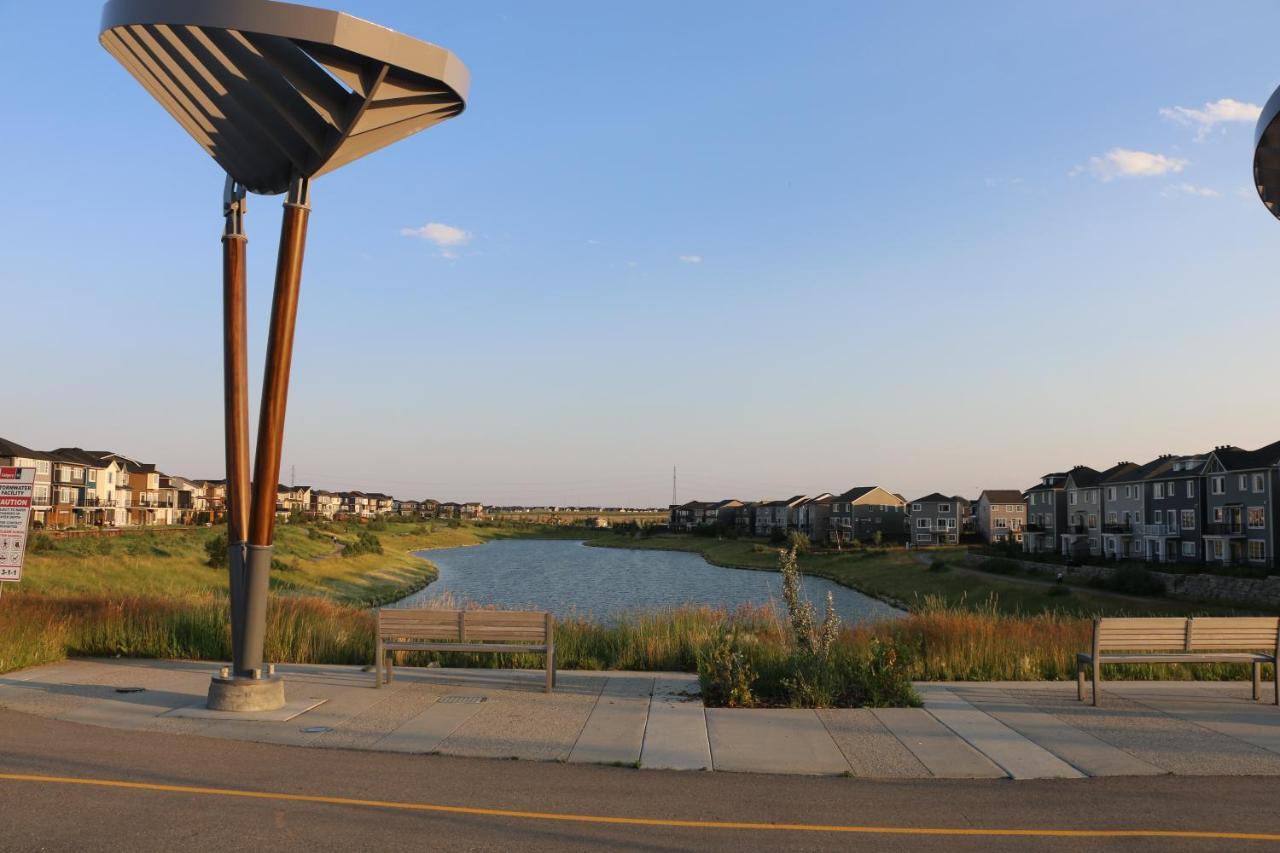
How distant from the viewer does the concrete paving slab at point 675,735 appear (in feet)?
26.4

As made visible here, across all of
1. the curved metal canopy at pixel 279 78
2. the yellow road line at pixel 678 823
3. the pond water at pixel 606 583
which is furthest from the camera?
the pond water at pixel 606 583

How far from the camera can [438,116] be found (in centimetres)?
1078

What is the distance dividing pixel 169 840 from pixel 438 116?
782 centimetres

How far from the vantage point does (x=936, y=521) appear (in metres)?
101

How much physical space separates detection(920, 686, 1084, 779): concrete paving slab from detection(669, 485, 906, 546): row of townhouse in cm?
9064

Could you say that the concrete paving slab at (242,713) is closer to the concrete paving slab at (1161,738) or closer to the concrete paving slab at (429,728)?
the concrete paving slab at (429,728)

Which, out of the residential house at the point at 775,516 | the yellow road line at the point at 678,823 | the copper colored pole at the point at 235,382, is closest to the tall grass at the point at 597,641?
the copper colored pole at the point at 235,382

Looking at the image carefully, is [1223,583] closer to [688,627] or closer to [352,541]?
[688,627]

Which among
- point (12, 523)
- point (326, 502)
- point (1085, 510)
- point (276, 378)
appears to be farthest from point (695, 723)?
point (326, 502)

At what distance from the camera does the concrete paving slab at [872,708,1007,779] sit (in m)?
7.77

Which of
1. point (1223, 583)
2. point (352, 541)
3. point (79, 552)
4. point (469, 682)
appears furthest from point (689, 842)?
point (352, 541)

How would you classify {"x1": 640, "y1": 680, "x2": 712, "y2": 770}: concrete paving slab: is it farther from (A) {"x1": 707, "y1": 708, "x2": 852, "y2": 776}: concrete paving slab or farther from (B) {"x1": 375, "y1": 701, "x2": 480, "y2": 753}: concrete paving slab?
Result: (B) {"x1": 375, "y1": 701, "x2": 480, "y2": 753}: concrete paving slab

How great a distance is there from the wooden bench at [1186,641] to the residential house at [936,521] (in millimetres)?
92201

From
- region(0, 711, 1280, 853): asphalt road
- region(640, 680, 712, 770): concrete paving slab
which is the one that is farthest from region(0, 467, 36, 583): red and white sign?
region(640, 680, 712, 770): concrete paving slab
